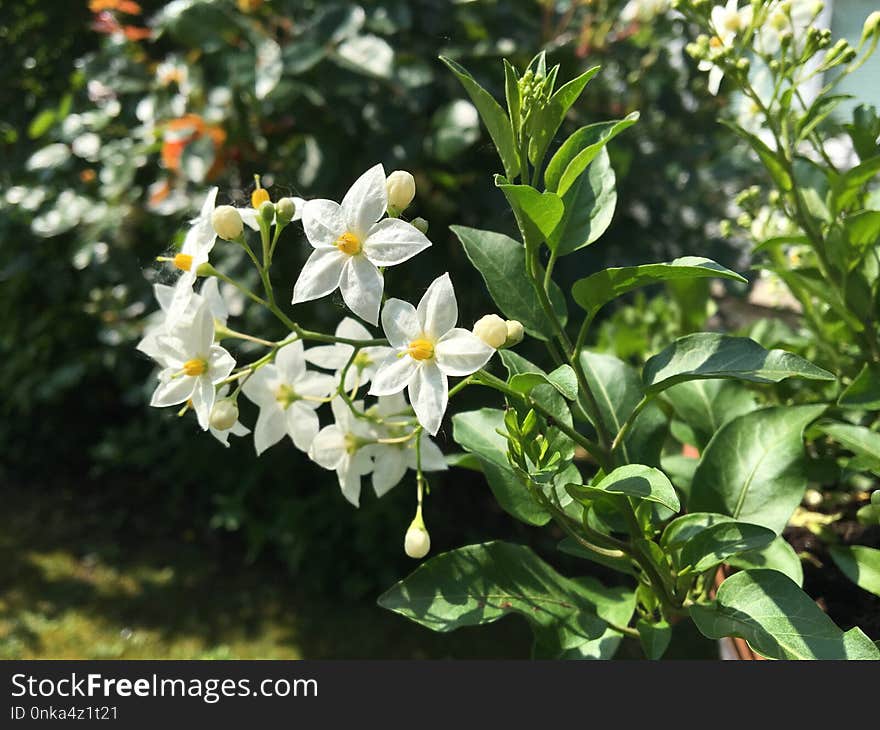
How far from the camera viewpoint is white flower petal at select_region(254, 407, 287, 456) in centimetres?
71

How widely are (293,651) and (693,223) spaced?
1518 mm

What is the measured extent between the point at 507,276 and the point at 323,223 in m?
0.15

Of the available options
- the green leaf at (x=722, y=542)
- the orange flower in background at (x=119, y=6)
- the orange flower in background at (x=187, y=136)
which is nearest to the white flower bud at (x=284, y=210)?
the green leaf at (x=722, y=542)

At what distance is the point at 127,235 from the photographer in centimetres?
194

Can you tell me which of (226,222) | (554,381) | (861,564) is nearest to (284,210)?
(226,222)

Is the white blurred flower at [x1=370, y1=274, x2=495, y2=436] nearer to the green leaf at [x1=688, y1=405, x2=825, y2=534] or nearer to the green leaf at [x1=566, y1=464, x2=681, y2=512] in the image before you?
the green leaf at [x1=566, y1=464, x2=681, y2=512]

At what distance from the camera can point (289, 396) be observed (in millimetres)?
706

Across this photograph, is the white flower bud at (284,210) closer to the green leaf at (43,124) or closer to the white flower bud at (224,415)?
the white flower bud at (224,415)

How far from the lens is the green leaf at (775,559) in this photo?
698mm

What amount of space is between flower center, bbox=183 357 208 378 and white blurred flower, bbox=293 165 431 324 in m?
0.10

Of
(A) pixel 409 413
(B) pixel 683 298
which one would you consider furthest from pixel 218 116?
(A) pixel 409 413

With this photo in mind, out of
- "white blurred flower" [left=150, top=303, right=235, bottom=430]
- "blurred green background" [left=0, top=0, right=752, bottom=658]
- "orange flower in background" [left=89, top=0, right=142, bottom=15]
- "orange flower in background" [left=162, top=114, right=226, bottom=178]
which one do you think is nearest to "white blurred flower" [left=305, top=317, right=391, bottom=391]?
"white blurred flower" [left=150, top=303, right=235, bottom=430]

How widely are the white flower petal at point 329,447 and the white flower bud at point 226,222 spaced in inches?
7.1

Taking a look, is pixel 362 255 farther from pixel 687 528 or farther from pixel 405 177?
pixel 687 528
